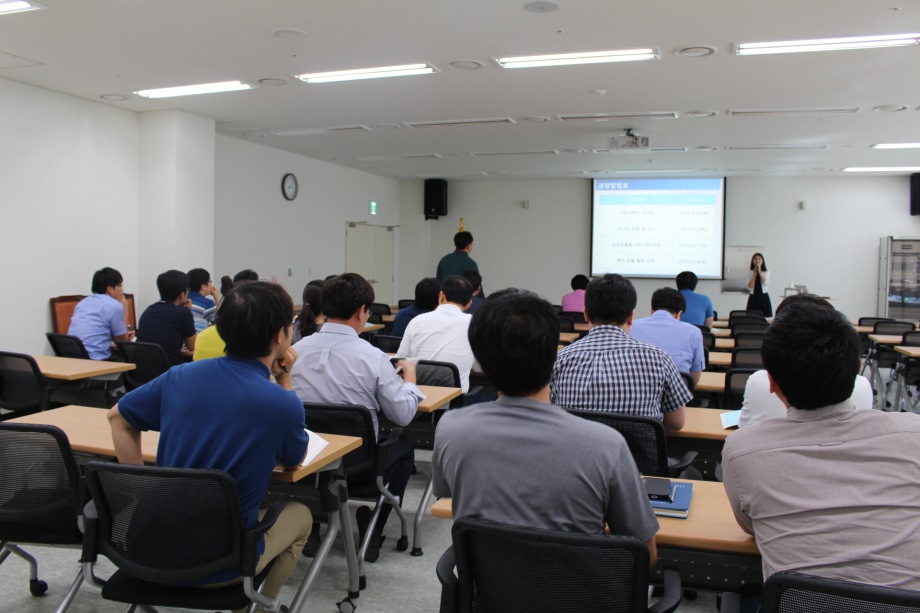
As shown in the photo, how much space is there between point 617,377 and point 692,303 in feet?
16.5

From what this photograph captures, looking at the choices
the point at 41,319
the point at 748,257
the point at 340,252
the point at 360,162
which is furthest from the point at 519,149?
the point at 41,319

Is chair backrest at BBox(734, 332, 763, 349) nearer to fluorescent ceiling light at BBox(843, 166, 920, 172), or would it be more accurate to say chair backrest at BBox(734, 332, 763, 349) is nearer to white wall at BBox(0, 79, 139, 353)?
white wall at BBox(0, 79, 139, 353)

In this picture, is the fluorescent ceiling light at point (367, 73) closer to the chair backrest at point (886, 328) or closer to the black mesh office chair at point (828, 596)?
the black mesh office chair at point (828, 596)

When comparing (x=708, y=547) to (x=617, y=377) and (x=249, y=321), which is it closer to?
(x=617, y=377)

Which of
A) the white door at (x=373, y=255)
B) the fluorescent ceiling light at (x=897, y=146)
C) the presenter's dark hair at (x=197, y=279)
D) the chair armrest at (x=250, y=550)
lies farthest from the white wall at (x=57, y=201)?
the fluorescent ceiling light at (x=897, y=146)

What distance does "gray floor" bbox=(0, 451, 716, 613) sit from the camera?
9.47 ft

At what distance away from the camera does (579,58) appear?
5453mm

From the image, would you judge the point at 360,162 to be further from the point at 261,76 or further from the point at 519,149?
the point at 261,76

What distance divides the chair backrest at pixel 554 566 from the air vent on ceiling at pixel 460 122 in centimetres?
672

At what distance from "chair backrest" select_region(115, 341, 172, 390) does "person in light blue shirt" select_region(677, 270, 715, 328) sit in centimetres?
501

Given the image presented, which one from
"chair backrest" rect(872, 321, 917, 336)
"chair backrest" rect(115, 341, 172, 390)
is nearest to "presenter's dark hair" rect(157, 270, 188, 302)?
"chair backrest" rect(115, 341, 172, 390)

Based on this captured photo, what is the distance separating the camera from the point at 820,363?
1.57 metres

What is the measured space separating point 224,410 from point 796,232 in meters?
12.8

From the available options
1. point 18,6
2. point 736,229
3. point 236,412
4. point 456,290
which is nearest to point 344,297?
point 236,412
